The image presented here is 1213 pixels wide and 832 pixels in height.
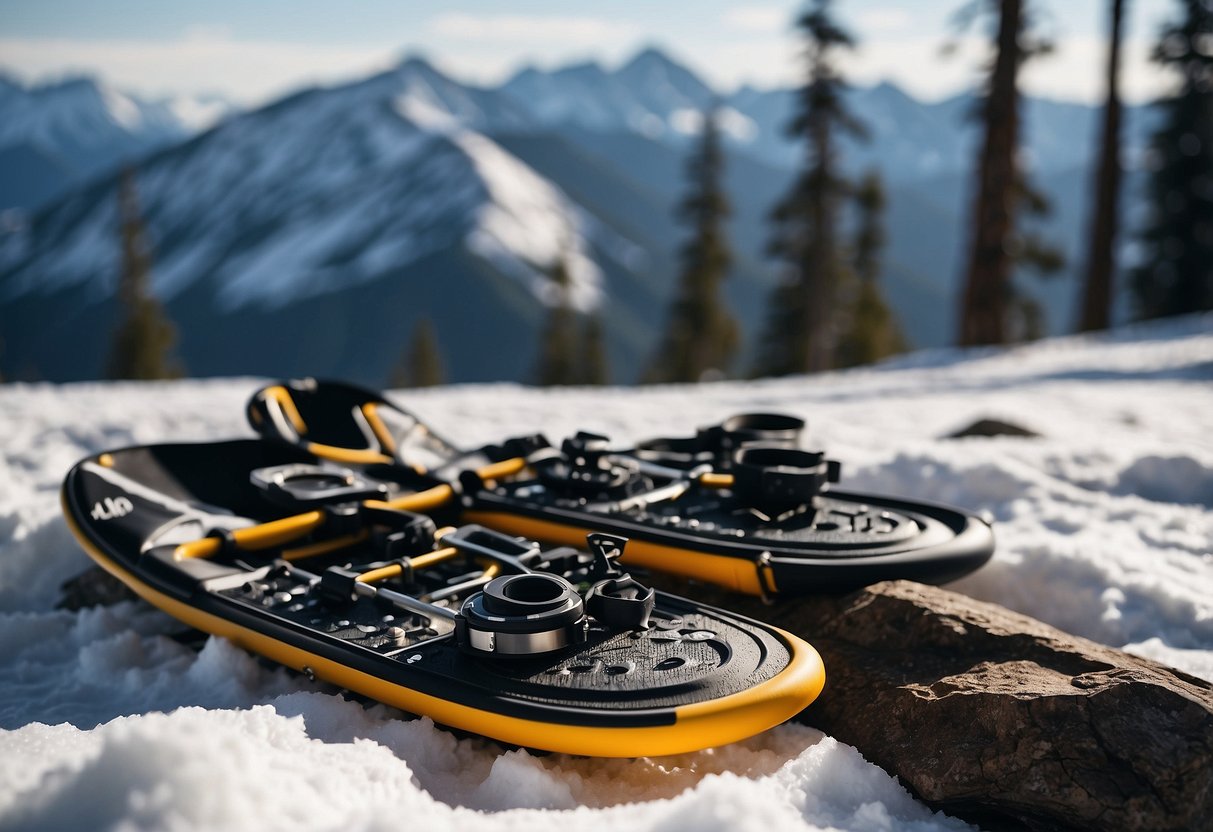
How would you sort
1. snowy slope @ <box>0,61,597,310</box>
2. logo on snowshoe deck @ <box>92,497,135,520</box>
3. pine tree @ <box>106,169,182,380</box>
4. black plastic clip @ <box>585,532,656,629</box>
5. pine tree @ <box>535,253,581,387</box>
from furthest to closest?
snowy slope @ <box>0,61,597,310</box>
pine tree @ <box>535,253,581,387</box>
pine tree @ <box>106,169,182,380</box>
logo on snowshoe deck @ <box>92,497,135,520</box>
black plastic clip @ <box>585,532,656,629</box>

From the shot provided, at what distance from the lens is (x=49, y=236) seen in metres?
128

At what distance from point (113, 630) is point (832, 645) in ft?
8.15

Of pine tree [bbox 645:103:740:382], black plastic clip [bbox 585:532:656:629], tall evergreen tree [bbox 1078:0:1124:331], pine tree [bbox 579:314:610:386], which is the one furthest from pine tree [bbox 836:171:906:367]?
black plastic clip [bbox 585:532:656:629]

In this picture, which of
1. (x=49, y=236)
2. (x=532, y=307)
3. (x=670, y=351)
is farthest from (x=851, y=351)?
(x=49, y=236)

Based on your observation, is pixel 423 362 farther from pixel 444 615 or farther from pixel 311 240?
pixel 311 240

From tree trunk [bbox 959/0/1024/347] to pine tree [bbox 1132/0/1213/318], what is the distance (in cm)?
1128

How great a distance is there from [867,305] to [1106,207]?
1683 cm

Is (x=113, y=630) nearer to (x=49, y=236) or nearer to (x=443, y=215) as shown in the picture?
(x=443, y=215)

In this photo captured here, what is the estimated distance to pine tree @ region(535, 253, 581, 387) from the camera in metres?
41.8

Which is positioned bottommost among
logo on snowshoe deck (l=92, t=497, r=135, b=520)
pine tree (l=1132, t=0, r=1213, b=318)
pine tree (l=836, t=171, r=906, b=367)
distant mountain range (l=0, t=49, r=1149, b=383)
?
distant mountain range (l=0, t=49, r=1149, b=383)

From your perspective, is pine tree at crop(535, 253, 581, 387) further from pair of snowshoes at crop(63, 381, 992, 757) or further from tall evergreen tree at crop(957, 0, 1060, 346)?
pair of snowshoes at crop(63, 381, 992, 757)

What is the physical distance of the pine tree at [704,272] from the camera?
30984 mm

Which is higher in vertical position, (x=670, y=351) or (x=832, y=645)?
(x=832, y=645)

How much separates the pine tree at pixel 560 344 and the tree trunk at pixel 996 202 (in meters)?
28.3
